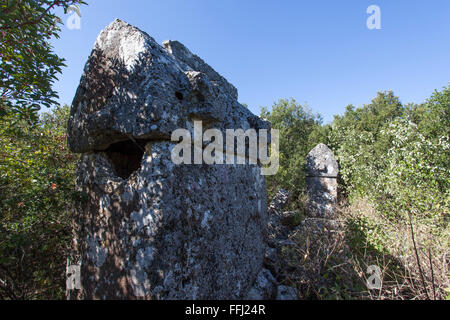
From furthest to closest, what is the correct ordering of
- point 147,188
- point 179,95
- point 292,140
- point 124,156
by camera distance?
1. point 292,140
2. point 124,156
3. point 179,95
4. point 147,188

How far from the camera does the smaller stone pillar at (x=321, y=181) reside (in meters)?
6.78

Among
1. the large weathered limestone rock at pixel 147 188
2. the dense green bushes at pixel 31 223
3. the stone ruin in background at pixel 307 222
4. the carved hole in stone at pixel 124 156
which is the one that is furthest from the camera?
the stone ruin in background at pixel 307 222

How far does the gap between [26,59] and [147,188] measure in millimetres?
1880

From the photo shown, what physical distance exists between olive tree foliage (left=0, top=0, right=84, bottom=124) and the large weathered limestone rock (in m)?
0.36

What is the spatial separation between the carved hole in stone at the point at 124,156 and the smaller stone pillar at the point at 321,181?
6072 mm

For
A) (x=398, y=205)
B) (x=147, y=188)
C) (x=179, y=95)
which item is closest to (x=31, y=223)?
(x=147, y=188)

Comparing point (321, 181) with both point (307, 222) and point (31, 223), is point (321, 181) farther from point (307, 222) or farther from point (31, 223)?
point (31, 223)

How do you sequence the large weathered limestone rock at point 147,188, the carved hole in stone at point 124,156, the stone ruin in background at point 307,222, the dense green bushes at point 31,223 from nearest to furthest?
the large weathered limestone rock at point 147,188 < the dense green bushes at point 31,223 < the carved hole in stone at point 124,156 < the stone ruin in background at point 307,222

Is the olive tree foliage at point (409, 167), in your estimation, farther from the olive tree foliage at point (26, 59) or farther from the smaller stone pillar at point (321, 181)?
the olive tree foliage at point (26, 59)

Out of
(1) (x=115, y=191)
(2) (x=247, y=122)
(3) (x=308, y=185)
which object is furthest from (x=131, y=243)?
(3) (x=308, y=185)

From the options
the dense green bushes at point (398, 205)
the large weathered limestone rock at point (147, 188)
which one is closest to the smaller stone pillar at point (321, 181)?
the dense green bushes at point (398, 205)

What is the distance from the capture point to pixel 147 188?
1651mm

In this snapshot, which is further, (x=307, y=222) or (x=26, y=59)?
(x=307, y=222)

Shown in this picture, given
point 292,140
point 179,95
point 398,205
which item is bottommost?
point 398,205
